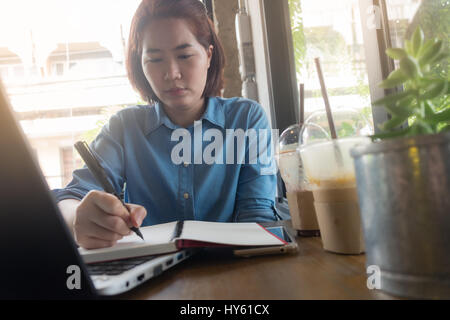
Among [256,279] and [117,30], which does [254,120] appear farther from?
[117,30]

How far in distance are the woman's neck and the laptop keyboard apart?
872 millimetres

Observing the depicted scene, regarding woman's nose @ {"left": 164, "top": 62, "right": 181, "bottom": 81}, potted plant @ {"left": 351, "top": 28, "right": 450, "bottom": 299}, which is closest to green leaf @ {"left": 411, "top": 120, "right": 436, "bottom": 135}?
potted plant @ {"left": 351, "top": 28, "right": 450, "bottom": 299}

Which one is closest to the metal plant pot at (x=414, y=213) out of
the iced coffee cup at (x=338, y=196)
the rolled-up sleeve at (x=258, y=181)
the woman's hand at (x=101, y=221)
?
the iced coffee cup at (x=338, y=196)

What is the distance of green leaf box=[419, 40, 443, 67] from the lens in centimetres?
30

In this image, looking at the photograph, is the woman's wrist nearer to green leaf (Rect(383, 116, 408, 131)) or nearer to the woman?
the woman

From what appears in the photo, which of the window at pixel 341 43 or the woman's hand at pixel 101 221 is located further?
the window at pixel 341 43

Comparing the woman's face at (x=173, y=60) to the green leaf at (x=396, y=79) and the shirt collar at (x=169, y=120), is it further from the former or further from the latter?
the green leaf at (x=396, y=79)

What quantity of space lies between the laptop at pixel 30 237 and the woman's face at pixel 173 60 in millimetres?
888

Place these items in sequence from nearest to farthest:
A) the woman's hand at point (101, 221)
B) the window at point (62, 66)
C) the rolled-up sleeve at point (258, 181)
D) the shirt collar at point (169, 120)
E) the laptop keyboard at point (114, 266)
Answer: the laptop keyboard at point (114, 266), the woman's hand at point (101, 221), the rolled-up sleeve at point (258, 181), the shirt collar at point (169, 120), the window at point (62, 66)

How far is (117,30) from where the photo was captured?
5.09m

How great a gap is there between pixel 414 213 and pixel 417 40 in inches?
6.0

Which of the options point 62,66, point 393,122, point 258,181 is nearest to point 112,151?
point 258,181

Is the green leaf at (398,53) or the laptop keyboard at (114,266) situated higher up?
the green leaf at (398,53)

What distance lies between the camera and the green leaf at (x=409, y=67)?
30 cm
